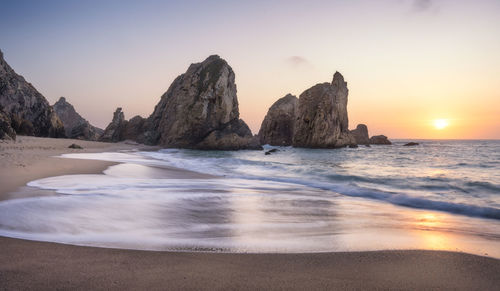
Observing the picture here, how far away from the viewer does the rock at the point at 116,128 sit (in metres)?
56.8

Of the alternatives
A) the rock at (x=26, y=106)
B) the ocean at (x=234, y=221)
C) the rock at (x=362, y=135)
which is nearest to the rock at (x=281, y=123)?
the rock at (x=362, y=135)

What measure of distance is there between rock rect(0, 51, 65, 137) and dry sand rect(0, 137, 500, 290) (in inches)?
1431

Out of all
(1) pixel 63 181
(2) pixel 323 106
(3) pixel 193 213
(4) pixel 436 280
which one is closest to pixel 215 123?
(2) pixel 323 106

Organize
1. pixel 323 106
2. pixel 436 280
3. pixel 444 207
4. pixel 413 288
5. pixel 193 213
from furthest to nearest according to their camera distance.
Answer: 1. pixel 323 106
2. pixel 444 207
3. pixel 193 213
4. pixel 436 280
5. pixel 413 288

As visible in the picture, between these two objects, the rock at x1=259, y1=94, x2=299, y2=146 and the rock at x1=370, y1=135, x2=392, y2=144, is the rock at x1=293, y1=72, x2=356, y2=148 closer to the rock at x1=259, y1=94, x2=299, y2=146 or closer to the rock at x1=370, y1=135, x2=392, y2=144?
the rock at x1=259, y1=94, x2=299, y2=146

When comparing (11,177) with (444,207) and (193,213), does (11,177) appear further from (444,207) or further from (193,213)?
(444,207)

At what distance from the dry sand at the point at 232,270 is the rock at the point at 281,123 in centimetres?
6246

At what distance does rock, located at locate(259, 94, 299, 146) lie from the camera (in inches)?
2589

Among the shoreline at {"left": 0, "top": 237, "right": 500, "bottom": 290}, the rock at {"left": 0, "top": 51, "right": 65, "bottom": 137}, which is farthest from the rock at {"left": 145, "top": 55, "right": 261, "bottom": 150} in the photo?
the shoreline at {"left": 0, "top": 237, "right": 500, "bottom": 290}

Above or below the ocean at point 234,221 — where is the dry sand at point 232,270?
above

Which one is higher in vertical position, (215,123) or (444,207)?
(215,123)

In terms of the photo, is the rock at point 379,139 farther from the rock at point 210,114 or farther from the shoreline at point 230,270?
the shoreline at point 230,270

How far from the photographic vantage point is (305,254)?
275 centimetres

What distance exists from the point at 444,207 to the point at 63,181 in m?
8.64
